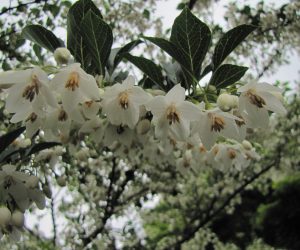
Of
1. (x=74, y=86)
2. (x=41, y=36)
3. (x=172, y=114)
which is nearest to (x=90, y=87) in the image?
(x=74, y=86)

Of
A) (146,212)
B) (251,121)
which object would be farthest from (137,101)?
(146,212)

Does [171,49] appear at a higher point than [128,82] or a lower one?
higher

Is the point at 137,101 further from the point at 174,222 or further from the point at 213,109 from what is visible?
the point at 174,222

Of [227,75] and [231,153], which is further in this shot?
[231,153]

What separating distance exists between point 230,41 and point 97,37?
390 millimetres

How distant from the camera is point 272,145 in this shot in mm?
5891

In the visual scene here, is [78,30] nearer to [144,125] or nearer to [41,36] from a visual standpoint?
[41,36]

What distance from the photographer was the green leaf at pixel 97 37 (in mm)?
1088

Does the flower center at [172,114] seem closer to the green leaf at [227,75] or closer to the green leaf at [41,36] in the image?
the green leaf at [227,75]

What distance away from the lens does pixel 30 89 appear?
1032mm

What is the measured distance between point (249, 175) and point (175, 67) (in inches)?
212

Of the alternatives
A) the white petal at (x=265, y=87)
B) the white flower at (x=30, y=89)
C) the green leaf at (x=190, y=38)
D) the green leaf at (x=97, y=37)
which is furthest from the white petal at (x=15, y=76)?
the white petal at (x=265, y=87)

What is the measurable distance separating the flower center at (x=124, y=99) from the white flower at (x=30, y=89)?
18cm

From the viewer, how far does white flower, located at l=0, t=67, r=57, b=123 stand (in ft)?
3.31
